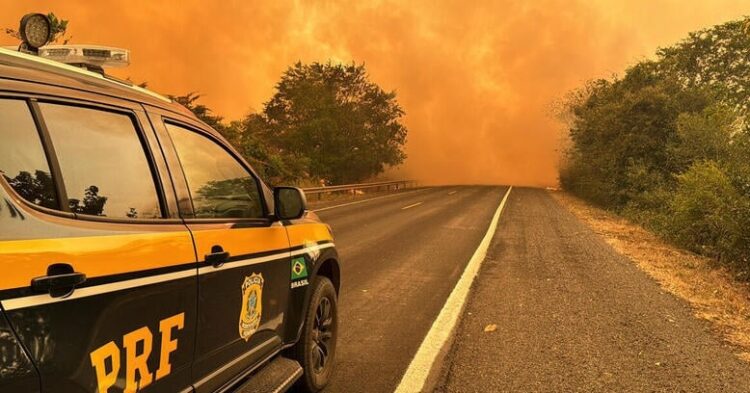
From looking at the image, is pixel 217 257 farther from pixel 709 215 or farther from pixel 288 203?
pixel 709 215

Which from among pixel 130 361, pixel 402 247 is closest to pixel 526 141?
pixel 402 247

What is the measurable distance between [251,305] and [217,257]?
0.49 m

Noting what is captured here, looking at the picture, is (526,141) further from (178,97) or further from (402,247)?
(402,247)

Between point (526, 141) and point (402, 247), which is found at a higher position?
point (526, 141)

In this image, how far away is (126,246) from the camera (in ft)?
6.56

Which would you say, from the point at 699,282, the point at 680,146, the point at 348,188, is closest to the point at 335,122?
the point at 348,188

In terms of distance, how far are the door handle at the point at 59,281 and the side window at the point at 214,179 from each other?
894 mm

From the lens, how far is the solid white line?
400cm

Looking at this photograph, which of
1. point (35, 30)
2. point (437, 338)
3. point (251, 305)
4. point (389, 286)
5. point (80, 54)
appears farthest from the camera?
point (389, 286)

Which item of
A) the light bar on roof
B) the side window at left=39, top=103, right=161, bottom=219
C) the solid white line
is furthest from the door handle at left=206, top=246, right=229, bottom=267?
the solid white line

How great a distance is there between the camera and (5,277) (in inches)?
58.9

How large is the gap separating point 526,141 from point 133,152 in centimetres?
7373

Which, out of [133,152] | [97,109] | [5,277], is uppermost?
[97,109]

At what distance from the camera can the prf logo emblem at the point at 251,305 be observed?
284 cm
